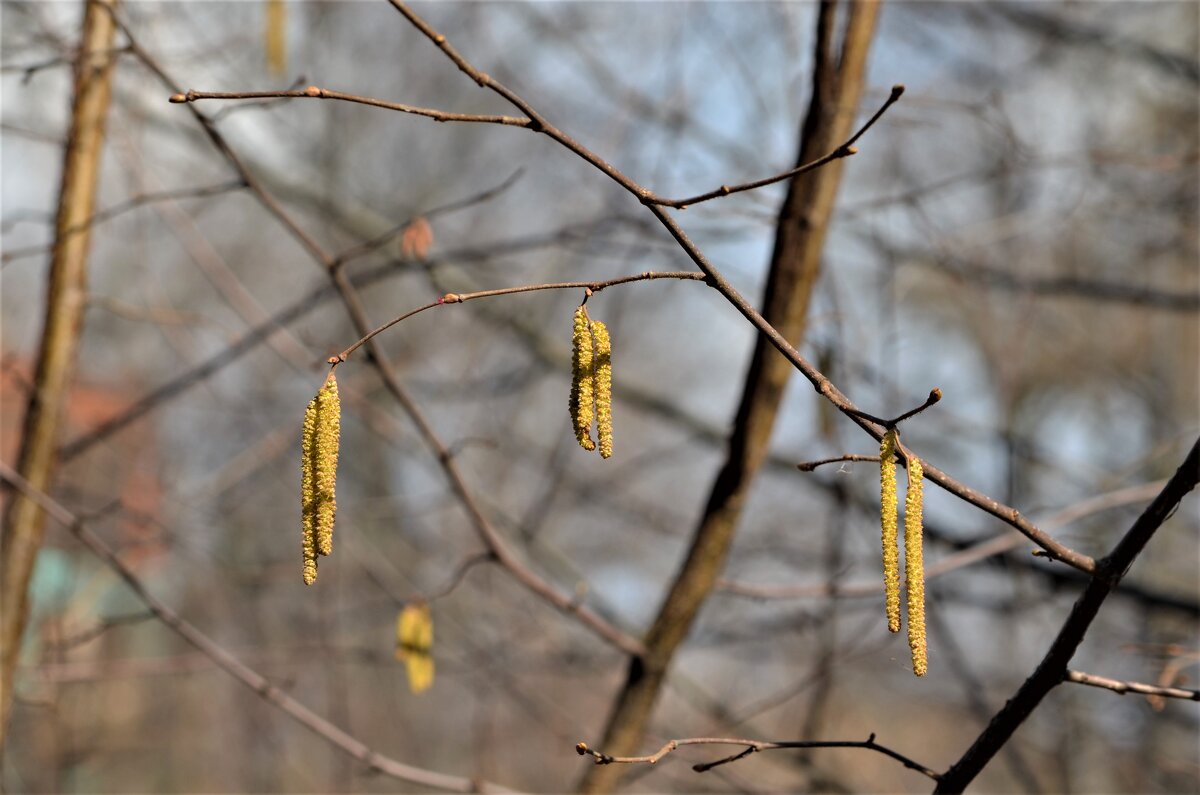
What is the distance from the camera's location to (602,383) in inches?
45.3

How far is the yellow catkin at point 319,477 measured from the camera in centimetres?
111

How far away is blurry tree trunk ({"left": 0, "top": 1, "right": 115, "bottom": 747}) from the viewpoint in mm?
2396

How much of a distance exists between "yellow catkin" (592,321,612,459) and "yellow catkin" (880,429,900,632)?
30 cm

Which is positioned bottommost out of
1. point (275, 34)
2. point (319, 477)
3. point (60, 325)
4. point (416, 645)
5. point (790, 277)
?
point (319, 477)

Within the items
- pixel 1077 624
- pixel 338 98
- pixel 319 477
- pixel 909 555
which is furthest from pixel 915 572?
pixel 338 98

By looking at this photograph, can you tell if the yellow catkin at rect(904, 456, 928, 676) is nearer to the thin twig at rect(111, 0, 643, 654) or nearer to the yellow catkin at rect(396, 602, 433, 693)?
the thin twig at rect(111, 0, 643, 654)

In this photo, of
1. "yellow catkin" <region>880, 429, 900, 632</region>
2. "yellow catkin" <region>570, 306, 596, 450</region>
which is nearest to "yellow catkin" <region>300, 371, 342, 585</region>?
"yellow catkin" <region>570, 306, 596, 450</region>

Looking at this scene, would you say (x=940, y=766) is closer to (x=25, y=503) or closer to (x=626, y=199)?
(x=626, y=199)

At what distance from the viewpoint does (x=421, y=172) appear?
7793mm

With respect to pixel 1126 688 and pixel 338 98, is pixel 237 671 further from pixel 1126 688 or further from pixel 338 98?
pixel 1126 688

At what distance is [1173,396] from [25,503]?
705cm

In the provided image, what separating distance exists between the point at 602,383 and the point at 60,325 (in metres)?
1.85

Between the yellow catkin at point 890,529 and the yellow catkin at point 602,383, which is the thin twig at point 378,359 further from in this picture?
the yellow catkin at point 890,529

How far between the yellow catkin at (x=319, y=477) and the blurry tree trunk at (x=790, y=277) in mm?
1121
